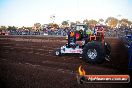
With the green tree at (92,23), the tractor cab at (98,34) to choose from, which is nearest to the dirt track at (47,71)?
the tractor cab at (98,34)

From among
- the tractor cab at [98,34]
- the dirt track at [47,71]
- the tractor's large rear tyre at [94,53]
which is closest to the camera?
the dirt track at [47,71]

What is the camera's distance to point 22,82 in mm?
7156

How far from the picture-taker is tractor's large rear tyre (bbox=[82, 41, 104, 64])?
753 centimetres

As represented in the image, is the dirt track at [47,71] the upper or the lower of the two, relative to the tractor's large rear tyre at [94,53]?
lower

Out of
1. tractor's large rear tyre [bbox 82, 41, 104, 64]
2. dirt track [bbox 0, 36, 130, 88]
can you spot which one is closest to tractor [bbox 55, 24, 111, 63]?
tractor's large rear tyre [bbox 82, 41, 104, 64]

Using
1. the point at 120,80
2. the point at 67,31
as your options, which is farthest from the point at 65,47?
the point at 120,80

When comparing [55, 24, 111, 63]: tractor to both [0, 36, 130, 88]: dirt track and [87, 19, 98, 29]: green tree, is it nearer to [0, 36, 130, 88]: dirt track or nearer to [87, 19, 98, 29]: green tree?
[87, 19, 98, 29]: green tree

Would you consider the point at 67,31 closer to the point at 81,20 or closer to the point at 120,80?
the point at 81,20

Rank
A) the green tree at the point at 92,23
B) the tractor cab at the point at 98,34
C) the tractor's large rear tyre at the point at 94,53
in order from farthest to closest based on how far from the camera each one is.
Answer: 1. the tractor cab at the point at 98,34
2. the tractor's large rear tyre at the point at 94,53
3. the green tree at the point at 92,23

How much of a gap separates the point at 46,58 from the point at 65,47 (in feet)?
3.49

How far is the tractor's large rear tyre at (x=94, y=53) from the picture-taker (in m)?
7.53

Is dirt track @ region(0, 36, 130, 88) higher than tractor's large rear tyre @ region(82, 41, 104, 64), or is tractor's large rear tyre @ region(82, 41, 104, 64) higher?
tractor's large rear tyre @ region(82, 41, 104, 64)

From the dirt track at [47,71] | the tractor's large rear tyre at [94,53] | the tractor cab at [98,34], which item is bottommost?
the dirt track at [47,71]

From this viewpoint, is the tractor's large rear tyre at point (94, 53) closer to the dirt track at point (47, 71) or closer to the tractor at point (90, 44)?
the tractor at point (90, 44)
